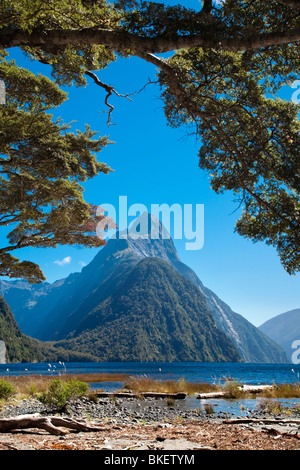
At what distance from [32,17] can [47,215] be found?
32.3ft

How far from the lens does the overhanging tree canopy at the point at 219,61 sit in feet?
14.2

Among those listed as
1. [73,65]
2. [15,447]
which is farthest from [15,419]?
[73,65]

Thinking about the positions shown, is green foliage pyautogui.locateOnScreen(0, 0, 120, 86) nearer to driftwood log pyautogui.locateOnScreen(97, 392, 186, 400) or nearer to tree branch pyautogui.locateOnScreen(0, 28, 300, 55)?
tree branch pyautogui.locateOnScreen(0, 28, 300, 55)

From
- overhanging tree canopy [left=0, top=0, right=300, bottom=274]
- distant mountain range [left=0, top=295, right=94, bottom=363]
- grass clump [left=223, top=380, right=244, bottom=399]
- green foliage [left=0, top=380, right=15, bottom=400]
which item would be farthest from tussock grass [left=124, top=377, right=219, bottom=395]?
distant mountain range [left=0, top=295, right=94, bottom=363]

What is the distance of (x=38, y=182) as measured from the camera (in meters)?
11.3

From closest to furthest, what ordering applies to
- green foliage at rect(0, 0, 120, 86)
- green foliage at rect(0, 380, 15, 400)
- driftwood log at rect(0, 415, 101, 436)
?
green foliage at rect(0, 0, 120, 86)
driftwood log at rect(0, 415, 101, 436)
green foliage at rect(0, 380, 15, 400)

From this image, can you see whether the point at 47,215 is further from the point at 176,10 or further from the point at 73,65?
the point at 176,10

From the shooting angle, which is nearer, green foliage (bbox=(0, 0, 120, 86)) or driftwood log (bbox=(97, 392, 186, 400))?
green foliage (bbox=(0, 0, 120, 86))

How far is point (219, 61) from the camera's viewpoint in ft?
17.3

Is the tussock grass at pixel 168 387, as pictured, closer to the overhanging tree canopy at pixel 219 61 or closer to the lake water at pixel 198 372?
the lake water at pixel 198 372

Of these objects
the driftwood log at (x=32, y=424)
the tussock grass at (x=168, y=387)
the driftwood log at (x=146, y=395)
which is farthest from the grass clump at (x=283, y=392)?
the driftwood log at (x=32, y=424)

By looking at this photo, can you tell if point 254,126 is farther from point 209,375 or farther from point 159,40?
point 209,375

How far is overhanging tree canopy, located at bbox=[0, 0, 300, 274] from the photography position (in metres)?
4.34
